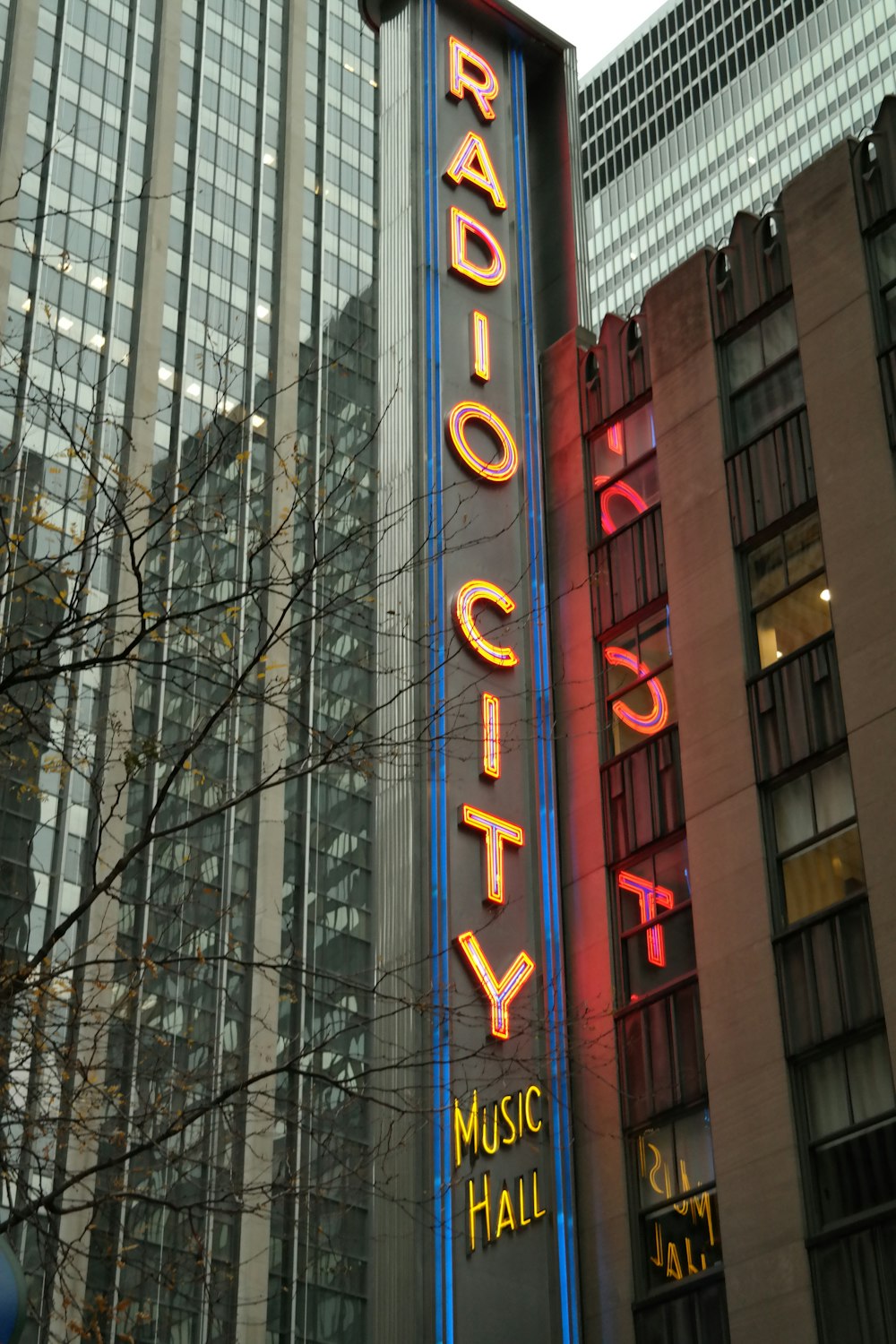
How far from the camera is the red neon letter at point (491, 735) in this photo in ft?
107

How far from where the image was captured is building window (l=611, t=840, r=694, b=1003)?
98.5ft

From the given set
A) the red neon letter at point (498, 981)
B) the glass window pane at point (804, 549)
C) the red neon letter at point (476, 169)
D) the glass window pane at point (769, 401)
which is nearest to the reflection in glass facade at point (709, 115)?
the red neon letter at point (476, 169)

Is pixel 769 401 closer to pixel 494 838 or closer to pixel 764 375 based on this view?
pixel 764 375

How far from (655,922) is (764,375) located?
10.2 metres

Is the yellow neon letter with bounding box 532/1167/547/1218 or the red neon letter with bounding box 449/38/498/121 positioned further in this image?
the red neon letter with bounding box 449/38/498/121

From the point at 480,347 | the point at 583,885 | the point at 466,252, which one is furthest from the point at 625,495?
the point at 583,885

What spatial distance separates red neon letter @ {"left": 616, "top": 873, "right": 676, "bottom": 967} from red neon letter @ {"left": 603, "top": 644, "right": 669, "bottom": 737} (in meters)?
2.72

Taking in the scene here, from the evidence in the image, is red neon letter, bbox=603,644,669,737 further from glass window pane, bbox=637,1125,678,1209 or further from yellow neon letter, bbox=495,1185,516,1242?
yellow neon letter, bbox=495,1185,516,1242

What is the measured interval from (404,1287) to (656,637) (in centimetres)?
1226

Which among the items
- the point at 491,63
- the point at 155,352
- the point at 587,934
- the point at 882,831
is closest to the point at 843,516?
the point at 882,831

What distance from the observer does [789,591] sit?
30.4m

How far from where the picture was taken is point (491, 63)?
42.7m

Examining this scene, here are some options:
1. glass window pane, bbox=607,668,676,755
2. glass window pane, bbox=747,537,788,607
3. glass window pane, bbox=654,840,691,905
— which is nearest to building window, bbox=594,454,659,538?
glass window pane, bbox=747,537,788,607

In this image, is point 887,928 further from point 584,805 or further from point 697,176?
point 697,176
